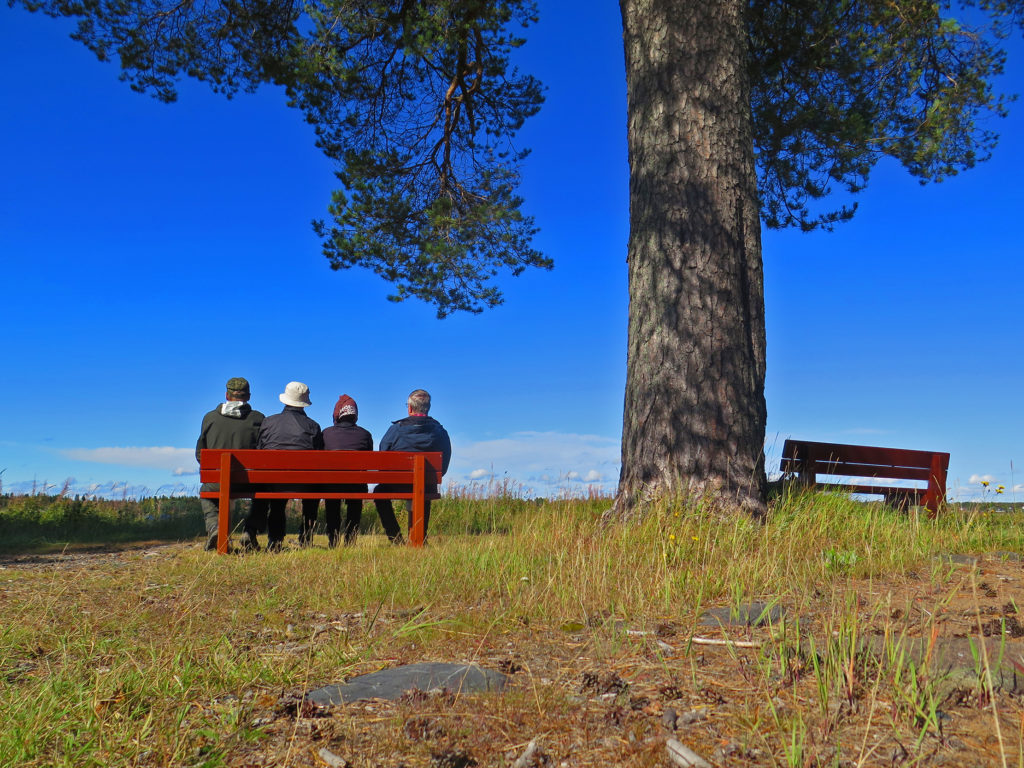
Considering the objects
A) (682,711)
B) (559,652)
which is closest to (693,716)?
(682,711)

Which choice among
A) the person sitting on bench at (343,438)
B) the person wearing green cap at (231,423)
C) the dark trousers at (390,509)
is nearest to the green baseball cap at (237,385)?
the person wearing green cap at (231,423)

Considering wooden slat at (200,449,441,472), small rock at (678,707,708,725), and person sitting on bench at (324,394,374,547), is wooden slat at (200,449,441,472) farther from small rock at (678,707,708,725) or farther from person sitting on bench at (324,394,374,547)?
small rock at (678,707,708,725)

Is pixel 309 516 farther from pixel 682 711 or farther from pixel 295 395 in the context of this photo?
pixel 682 711

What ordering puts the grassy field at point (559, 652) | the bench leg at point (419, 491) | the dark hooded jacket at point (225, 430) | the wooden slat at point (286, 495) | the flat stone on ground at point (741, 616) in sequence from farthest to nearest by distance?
the dark hooded jacket at point (225, 430) < the bench leg at point (419, 491) < the wooden slat at point (286, 495) < the flat stone on ground at point (741, 616) < the grassy field at point (559, 652)

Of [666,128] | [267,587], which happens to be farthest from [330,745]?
[666,128]

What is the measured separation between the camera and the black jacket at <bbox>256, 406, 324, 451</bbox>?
890 cm

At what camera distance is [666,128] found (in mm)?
7469

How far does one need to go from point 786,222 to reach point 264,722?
1206 centimetres

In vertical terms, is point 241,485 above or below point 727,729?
above

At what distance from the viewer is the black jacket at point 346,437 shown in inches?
360

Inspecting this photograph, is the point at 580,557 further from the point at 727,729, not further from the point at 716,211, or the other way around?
the point at 716,211

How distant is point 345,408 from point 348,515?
4.70ft

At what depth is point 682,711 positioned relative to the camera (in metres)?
2.84

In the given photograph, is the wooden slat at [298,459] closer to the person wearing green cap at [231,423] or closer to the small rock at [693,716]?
the person wearing green cap at [231,423]
